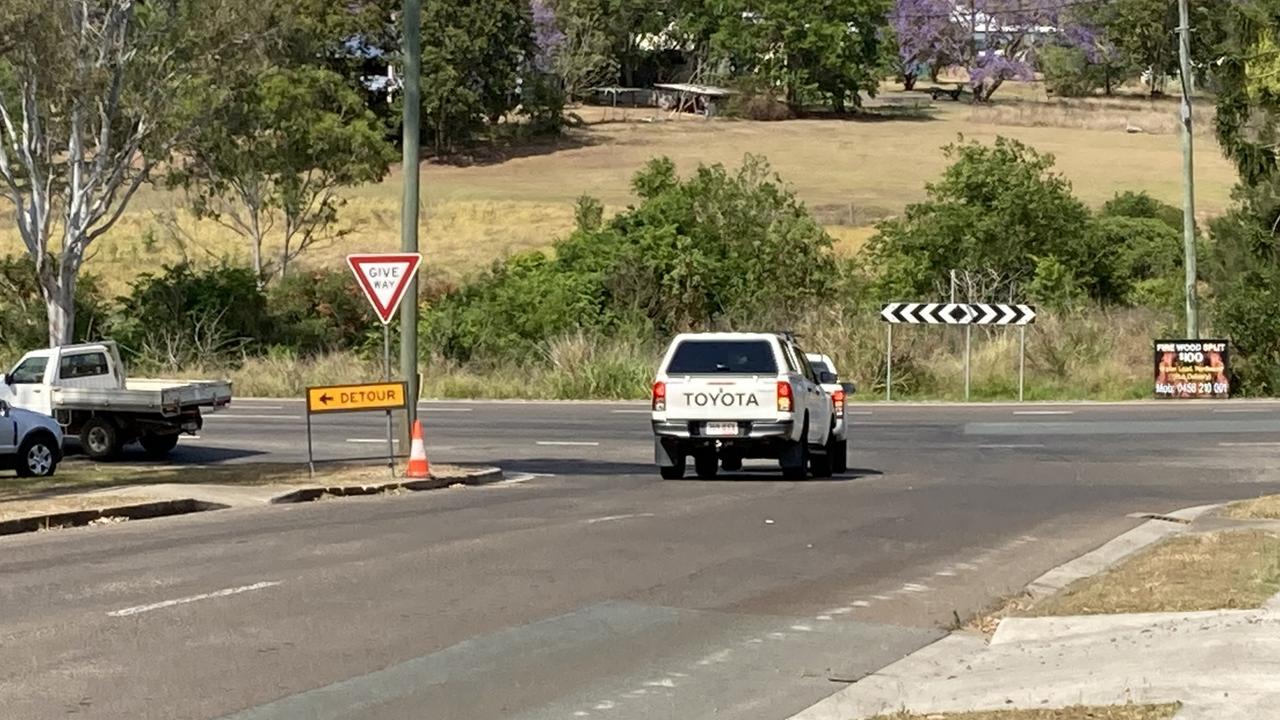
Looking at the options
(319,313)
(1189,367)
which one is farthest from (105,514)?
(319,313)

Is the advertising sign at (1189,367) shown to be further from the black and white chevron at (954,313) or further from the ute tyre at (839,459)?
the ute tyre at (839,459)

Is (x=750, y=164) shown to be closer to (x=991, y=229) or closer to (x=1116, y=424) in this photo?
(x=991, y=229)

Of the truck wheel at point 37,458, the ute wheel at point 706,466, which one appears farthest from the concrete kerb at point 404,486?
the truck wheel at point 37,458

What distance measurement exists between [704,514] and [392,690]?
384 inches

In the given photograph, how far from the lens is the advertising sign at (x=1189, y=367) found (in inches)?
1609

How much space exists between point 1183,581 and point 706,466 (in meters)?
12.4

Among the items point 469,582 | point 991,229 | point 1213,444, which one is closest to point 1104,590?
point 469,582

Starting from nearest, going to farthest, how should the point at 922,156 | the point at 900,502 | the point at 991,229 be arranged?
the point at 900,502 → the point at 991,229 → the point at 922,156

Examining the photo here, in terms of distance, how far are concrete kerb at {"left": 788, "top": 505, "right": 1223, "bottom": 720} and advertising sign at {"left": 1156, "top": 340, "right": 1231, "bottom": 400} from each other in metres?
26.2

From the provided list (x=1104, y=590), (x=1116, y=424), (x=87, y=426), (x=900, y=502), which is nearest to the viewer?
(x=1104, y=590)

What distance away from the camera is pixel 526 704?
30.4ft

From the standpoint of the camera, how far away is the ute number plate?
23.7 m

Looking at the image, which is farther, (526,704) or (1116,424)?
(1116,424)

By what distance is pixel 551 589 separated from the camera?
43.6 ft
